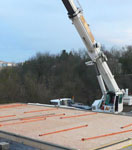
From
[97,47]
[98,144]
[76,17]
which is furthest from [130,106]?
[98,144]

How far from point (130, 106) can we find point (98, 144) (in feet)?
45.3

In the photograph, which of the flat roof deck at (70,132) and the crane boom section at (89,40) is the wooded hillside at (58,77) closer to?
the crane boom section at (89,40)

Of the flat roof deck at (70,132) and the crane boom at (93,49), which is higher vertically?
the crane boom at (93,49)

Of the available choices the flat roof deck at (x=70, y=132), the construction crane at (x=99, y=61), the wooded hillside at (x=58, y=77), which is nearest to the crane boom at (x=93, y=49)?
the construction crane at (x=99, y=61)

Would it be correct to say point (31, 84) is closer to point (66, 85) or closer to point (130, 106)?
point (66, 85)

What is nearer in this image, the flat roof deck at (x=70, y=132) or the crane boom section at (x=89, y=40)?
the flat roof deck at (x=70, y=132)

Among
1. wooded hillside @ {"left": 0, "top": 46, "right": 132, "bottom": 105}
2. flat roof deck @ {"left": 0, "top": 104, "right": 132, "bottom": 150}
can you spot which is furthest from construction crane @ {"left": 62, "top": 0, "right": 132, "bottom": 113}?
wooded hillside @ {"left": 0, "top": 46, "right": 132, "bottom": 105}

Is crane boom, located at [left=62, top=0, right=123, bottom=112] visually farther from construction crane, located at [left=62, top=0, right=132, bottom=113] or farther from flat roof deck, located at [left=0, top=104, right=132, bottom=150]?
flat roof deck, located at [left=0, top=104, right=132, bottom=150]

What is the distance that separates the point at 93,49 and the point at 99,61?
2.79 ft

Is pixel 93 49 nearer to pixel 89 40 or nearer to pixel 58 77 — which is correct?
pixel 89 40

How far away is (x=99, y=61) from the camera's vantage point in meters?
14.7

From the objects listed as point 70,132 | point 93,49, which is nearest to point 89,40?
point 93,49

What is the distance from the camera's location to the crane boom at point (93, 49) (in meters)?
13.8

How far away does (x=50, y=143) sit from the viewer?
4391 millimetres
